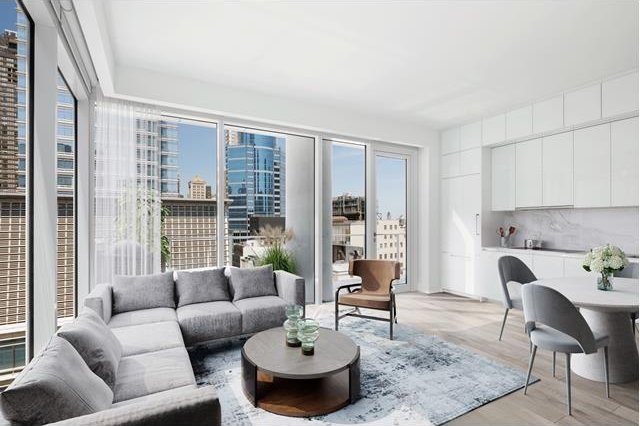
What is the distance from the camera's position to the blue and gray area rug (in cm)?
229

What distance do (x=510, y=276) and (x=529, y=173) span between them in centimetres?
201

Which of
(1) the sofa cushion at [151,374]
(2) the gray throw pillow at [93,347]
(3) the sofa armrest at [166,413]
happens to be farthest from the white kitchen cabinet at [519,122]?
(2) the gray throw pillow at [93,347]

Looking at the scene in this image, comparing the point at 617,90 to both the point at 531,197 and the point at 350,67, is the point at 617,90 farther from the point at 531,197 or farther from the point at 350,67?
the point at 350,67

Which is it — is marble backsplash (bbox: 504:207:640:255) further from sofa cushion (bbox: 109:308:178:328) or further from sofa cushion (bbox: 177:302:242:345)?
sofa cushion (bbox: 109:308:178:328)

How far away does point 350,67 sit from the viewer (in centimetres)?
372

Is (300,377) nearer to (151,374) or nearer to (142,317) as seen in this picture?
(151,374)

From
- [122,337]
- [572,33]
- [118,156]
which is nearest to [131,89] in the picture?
[118,156]

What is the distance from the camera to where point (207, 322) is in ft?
10.5

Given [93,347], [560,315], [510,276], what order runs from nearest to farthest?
[93,347], [560,315], [510,276]

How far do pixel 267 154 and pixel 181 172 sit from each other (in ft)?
4.10

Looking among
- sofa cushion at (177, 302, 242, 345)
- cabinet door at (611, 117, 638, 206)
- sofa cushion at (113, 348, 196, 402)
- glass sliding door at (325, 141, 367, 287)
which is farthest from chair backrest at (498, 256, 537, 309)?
sofa cushion at (113, 348, 196, 402)

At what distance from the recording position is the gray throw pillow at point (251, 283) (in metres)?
3.81

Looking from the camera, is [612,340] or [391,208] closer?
[612,340]

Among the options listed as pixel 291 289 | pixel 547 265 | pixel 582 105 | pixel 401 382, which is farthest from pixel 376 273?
pixel 582 105
